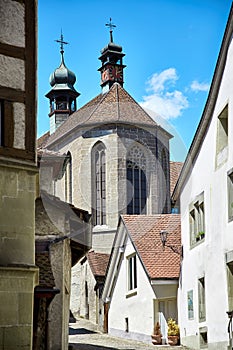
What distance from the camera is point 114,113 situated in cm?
3688

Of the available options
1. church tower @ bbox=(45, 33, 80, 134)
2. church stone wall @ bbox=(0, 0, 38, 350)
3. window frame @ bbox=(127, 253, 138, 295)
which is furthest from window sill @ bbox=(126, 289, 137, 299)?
church tower @ bbox=(45, 33, 80, 134)

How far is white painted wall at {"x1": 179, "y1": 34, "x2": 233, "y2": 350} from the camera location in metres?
14.4

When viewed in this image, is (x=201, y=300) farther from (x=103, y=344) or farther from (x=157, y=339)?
(x=103, y=344)

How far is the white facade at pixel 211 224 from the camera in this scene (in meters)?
14.3

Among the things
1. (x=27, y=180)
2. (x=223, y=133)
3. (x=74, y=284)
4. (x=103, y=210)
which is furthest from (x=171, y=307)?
(x=103, y=210)

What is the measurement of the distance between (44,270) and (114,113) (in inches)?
1003

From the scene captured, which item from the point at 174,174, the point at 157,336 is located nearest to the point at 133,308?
the point at 157,336

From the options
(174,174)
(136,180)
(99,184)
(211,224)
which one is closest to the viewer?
(211,224)

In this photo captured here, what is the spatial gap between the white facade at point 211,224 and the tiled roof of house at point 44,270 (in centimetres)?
373

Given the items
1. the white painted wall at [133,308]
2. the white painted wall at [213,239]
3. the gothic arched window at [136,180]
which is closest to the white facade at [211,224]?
the white painted wall at [213,239]

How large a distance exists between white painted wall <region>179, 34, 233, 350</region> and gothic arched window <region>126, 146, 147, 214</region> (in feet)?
65.3

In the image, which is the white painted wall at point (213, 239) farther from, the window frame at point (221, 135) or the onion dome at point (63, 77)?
the onion dome at point (63, 77)

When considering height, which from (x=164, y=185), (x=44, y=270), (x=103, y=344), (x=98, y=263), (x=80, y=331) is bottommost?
(x=103, y=344)

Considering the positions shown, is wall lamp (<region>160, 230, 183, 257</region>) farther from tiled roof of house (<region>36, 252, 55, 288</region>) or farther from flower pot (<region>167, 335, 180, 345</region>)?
tiled roof of house (<region>36, 252, 55, 288</region>)
